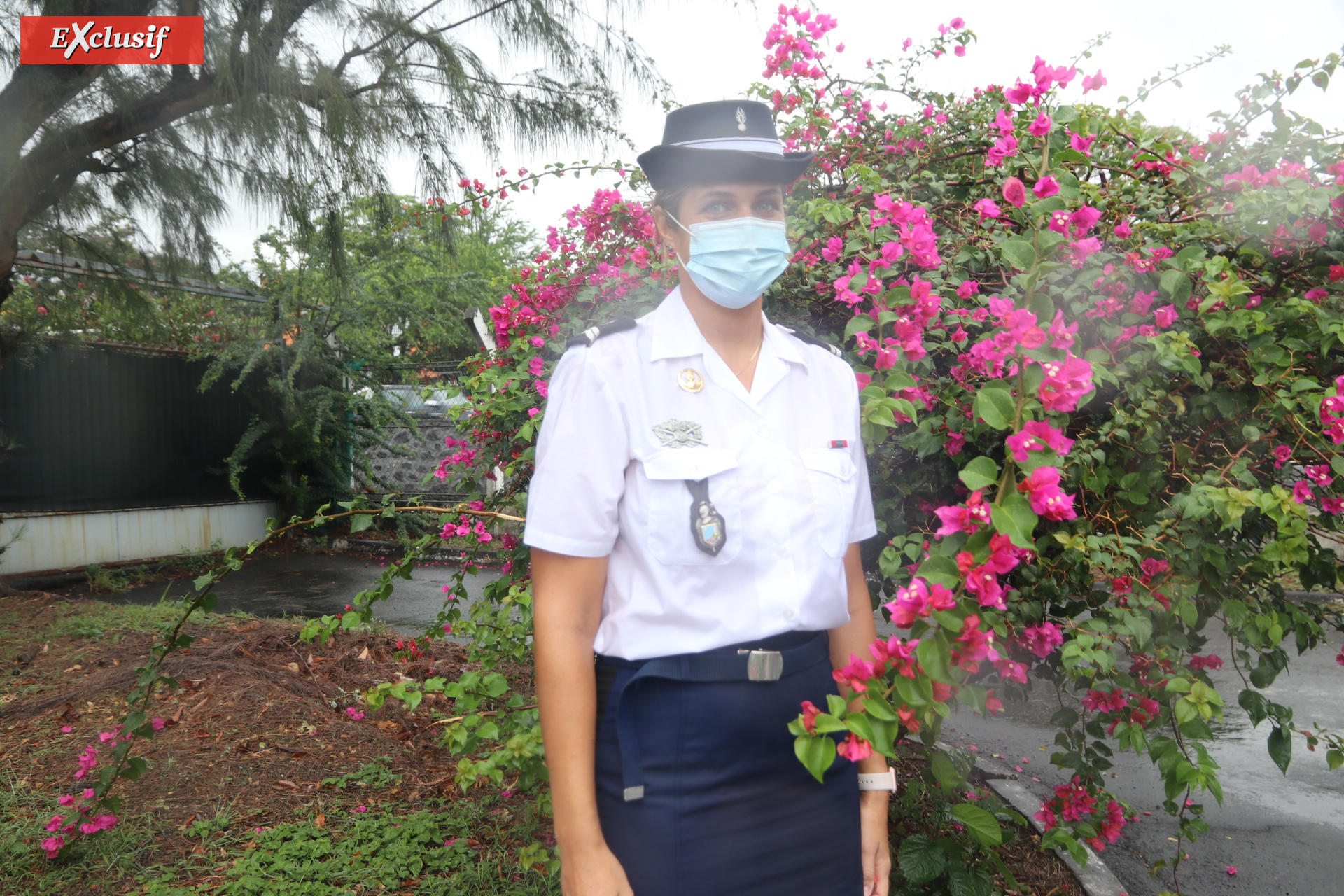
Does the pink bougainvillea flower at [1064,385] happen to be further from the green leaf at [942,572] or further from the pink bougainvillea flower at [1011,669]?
the pink bougainvillea flower at [1011,669]

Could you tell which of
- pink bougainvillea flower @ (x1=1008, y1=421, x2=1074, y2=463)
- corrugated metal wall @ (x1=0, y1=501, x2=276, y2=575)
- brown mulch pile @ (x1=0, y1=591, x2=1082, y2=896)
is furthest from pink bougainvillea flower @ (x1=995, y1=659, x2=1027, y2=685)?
corrugated metal wall @ (x1=0, y1=501, x2=276, y2=575)

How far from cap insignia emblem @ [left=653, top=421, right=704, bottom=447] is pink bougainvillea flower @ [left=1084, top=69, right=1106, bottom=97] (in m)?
1.28

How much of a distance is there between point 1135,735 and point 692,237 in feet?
4.55

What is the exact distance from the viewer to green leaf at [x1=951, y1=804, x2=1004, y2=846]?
172 cm

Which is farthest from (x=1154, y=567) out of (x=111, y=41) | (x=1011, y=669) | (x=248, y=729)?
(x=111, y=41)

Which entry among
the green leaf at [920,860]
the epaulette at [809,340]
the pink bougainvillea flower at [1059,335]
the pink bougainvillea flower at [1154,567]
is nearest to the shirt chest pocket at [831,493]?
the epaulette at [809,340]

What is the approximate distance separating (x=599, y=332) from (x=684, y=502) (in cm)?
34

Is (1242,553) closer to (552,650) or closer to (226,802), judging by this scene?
(552,650)

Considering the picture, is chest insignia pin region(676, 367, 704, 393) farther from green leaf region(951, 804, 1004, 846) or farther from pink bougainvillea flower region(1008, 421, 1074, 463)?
green leaf region(951, 804, 1004, 846)

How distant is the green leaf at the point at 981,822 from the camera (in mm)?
1723

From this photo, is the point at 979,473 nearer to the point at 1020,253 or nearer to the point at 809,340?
the point at 1020,253

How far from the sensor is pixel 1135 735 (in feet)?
5.70

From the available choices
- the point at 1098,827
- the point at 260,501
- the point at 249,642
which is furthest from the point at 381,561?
the point at 1098,827

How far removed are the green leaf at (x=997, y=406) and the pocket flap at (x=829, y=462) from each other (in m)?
0.31
